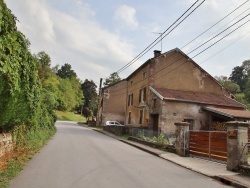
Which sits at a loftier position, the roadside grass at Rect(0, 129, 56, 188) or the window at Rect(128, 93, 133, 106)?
the window at Rect(128, 93, 133, 106)

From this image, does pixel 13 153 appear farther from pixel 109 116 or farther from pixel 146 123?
pixel 109 116

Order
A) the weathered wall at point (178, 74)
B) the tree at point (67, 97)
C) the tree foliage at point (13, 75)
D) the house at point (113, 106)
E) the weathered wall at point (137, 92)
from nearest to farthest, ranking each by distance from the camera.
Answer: the tree foliage at point (13, 75), the weathered wall at point (178, 74), the weathered wall at point (137, 92), the house at point (113, 106), the tree at point (67, 97)

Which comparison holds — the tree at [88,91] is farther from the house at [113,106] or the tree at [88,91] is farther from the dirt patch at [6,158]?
the dirt patch at [6,158]

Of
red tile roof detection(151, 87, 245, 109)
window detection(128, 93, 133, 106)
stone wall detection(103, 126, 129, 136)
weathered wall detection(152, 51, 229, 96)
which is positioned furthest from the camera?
window detection(128, 93, 133, 106)

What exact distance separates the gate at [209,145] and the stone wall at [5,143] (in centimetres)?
855

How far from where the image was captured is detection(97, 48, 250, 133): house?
26.4 meters

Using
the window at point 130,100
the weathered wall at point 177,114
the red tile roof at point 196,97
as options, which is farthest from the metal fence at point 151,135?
the window at point 130,100

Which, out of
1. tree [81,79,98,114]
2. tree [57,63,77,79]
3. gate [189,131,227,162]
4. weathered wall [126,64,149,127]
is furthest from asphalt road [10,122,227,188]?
tree [57,63,77,79]

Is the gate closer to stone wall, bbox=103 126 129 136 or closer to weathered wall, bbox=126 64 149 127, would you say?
stone wall, bbox=103 126 129 136

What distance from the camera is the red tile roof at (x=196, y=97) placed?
27.0m

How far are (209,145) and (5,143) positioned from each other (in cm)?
867

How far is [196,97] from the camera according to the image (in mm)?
28453

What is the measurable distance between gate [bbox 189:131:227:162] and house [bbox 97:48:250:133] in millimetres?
10425

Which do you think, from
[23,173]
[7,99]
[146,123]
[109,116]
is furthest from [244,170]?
[109,116]
